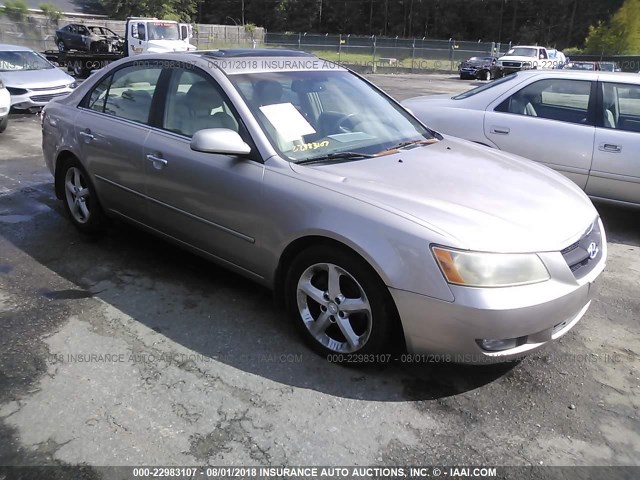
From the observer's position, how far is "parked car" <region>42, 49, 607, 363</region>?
8.49 ft

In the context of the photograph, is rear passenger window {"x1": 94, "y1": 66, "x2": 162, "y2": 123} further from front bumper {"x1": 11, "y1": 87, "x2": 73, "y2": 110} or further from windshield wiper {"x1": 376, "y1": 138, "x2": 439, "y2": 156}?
front bumper {"x1": 11, "y1": 87, "x2": 73, "y2": 110}

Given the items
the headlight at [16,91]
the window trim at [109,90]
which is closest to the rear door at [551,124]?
the window trim at [109,90]

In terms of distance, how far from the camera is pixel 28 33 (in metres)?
33.3

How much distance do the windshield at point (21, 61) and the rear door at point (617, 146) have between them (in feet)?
39.9

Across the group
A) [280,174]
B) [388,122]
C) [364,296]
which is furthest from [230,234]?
[388,122]

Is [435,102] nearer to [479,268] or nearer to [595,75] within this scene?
[595,75]

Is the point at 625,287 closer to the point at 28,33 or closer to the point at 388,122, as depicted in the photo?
the point at 388,122

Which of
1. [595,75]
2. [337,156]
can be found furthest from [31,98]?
[595,75]

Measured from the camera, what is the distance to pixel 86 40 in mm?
25953

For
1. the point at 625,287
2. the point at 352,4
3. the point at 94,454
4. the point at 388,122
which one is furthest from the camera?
the point at 352,4

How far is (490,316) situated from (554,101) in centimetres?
419

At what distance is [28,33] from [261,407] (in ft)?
124

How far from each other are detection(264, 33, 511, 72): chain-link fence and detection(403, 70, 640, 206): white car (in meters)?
34.6

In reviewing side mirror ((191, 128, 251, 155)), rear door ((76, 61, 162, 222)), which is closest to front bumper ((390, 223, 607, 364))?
side mirror ((191, 128, 251, 155))
